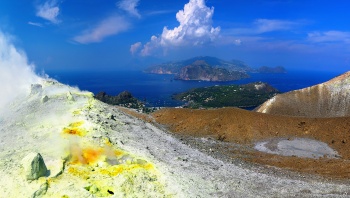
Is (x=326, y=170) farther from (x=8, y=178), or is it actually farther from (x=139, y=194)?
(x=8, y=178)

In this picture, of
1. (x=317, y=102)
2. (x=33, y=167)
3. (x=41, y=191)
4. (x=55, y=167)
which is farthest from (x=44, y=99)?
(x=317, y=102)

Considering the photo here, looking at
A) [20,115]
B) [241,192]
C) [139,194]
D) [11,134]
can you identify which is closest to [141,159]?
[139,194]

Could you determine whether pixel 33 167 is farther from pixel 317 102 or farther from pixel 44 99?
pixel 317 102

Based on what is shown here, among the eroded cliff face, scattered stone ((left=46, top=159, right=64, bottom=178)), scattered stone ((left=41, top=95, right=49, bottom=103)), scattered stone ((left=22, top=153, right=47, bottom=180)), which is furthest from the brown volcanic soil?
the eroded cliff face

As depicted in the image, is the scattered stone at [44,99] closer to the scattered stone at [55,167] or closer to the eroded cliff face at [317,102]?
the scattered stone at [55,167]

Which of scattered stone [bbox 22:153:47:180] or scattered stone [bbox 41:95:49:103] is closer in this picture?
scattered stone [bbox 22:153:47:180]

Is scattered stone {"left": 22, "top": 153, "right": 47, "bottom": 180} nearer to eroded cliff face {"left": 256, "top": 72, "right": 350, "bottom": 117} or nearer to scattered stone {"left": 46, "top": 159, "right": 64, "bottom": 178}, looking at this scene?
scattered stone {"left": 46, "top": 159, "right": 64, "bottom": 178}

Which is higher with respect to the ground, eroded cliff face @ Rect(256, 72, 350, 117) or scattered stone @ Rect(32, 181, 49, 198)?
eroded cliff face @ Rect(256, 72, 350, 117)
